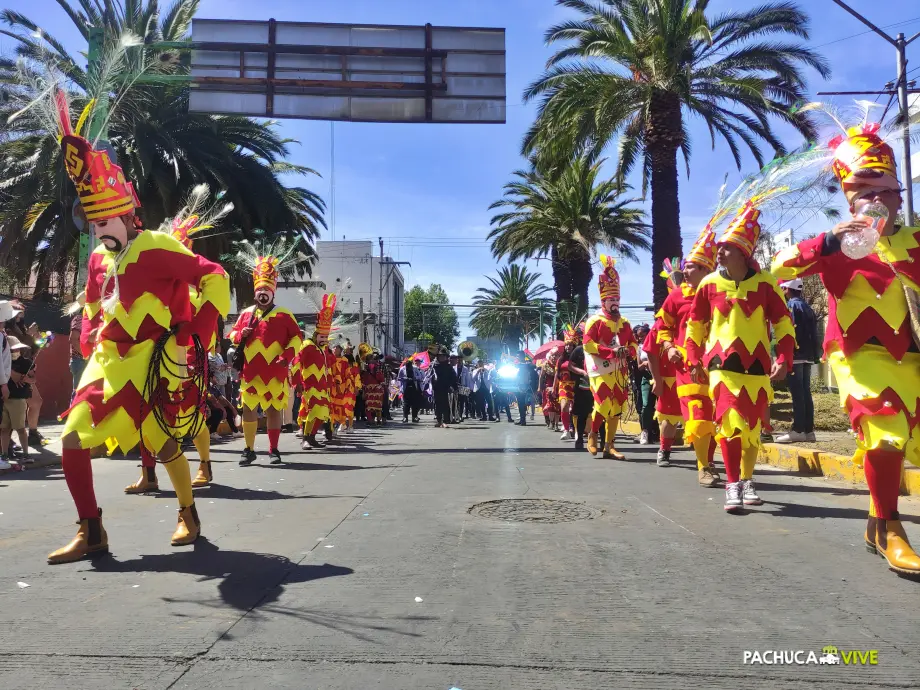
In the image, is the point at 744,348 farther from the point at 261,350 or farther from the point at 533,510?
the point at 261,350

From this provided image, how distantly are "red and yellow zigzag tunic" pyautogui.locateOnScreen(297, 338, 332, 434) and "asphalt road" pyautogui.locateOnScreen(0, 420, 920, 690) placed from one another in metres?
5.56

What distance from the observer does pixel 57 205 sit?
21.5 metres

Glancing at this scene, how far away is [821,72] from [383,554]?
16.4 meters

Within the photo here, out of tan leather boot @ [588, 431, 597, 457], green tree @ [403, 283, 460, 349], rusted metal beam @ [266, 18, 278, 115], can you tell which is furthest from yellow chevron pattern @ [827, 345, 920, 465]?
green tree @ [403, 283, 460, 349]

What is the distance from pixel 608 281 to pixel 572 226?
18980mm

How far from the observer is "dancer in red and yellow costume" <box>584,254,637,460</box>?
10188 millimetres

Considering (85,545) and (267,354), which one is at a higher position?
(267,354)

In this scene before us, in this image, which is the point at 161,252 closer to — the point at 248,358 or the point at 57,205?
the point at 248,358

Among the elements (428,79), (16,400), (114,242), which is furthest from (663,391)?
(428,79)

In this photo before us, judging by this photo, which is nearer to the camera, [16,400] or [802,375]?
[16,400]

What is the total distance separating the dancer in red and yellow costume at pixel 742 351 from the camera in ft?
19.7

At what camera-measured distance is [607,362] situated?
10195 millimetres

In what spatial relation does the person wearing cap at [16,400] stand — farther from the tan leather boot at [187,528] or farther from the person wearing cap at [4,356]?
the tan leather boot at [187,528]

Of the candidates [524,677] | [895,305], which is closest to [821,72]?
[895,305]
